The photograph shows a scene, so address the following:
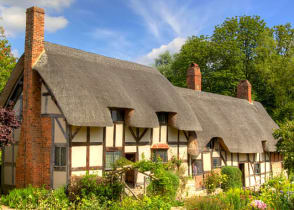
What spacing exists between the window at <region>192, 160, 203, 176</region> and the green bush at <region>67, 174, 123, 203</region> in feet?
22.5

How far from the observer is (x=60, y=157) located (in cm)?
1347

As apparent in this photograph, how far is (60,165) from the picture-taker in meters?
13.5

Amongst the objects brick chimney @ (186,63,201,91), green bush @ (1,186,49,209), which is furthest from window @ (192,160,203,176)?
green bush @ (1,186,49,209)

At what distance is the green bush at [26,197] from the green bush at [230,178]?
34.9ft

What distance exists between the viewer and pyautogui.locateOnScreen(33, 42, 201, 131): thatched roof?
43.5 feet

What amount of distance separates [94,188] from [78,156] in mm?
1520

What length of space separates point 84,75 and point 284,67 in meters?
21.8

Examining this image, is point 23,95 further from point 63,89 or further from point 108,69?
point 108,69

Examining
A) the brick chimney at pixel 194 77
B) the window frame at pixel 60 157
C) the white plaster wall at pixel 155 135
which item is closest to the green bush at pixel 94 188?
the window frame at pixel 60 157

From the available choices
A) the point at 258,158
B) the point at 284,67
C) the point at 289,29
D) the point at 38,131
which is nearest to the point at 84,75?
the point at 38,131

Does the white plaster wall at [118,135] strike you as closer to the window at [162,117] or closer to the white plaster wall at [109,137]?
the white plaster wall at [109,137]

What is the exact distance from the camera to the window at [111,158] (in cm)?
1449

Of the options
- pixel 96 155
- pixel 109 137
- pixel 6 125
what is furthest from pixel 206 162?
pixel 6 125

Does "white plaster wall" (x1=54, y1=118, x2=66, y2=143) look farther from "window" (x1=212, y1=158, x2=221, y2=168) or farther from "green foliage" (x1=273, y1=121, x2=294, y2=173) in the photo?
"green foliage" (x1=273, y1=121, x2=294, y2=173)
